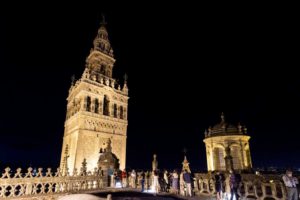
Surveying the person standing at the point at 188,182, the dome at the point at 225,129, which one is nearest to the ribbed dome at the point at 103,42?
the dome at the point at 225,129

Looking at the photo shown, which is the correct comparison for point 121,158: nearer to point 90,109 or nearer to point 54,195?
point 90,109

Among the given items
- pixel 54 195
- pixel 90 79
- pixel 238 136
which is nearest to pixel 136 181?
pixel 54 195

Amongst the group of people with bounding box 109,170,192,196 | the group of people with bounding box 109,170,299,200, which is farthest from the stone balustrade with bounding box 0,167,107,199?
the group of people with bounding box 109,170,299,200

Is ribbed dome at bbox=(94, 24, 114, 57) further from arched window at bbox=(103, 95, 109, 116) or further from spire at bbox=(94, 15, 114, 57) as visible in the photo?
arched window at bbox=(103, 95, 109, 116)

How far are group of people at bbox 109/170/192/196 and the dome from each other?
1183cm

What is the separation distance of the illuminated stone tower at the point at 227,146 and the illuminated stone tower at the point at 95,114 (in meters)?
15.7

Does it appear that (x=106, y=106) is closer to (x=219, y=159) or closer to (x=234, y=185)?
(x=219, y=159)

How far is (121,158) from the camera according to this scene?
33.8m

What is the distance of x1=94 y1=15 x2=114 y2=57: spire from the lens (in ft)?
132

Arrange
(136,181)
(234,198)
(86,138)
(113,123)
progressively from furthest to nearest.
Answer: (113,123), (86,138), (136,181), (234,198)

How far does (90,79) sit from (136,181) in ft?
70.8

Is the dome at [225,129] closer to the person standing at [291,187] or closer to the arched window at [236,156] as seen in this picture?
the arched window at [236,156]

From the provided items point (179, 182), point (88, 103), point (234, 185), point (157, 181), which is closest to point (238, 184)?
point (234, 185)

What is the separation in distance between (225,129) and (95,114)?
20707mm
